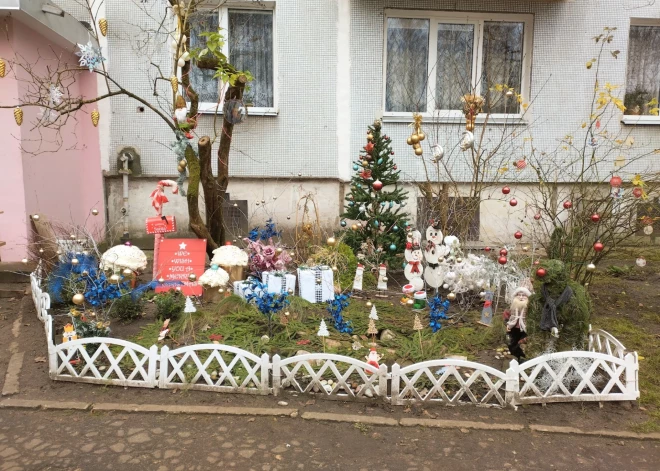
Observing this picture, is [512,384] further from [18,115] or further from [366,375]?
[18,115]

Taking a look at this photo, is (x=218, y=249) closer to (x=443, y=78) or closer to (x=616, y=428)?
(x=616, y=428)

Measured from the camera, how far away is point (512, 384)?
358cm

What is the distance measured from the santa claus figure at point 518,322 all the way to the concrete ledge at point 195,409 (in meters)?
1.71

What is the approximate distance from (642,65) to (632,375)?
6579mm

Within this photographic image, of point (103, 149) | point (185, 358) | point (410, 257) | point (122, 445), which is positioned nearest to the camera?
point (122, 445)

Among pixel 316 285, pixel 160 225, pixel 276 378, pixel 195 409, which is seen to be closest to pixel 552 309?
pixel 276 378

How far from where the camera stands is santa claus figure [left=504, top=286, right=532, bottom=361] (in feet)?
12.8

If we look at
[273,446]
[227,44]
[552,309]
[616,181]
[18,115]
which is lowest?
[273,446]

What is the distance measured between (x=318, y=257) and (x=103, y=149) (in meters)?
3.83

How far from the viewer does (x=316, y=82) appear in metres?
7.73

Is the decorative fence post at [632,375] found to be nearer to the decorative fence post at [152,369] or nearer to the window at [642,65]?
the decorative fence post at [152,369]

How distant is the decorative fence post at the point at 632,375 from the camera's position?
11.9ft

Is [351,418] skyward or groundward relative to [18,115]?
groundward

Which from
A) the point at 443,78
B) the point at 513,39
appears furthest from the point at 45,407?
the point at 513,39
